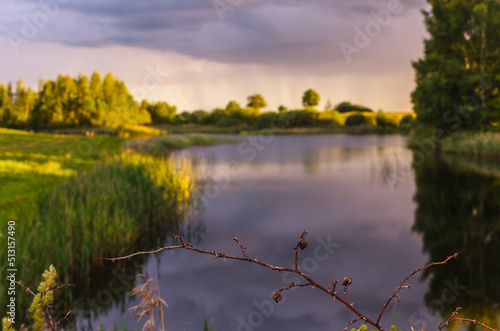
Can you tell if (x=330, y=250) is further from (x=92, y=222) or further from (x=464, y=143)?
(x=464, y=143)

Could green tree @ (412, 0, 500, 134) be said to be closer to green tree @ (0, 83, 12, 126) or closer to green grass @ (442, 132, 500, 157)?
green grass @ (442, 132, 500, 157)

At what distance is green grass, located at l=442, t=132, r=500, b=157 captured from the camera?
31547 mm

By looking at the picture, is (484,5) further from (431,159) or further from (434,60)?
(431,159)

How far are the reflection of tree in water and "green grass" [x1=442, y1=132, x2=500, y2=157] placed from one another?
691cm

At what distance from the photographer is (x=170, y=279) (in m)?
10.6

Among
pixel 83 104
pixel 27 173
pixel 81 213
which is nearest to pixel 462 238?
pixel 81 213

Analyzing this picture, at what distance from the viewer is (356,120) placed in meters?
101

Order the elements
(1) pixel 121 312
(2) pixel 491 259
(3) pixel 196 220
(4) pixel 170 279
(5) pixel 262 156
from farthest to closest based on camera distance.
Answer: (5) pixel 262 156, (3) pixel 196 220, (2) pixel 491 259, (4) pixel 170 279, (1) pixel 121 312

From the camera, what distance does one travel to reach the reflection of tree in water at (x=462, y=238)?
9.01 metres

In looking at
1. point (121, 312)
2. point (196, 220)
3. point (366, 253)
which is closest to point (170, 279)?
point (121, 312)

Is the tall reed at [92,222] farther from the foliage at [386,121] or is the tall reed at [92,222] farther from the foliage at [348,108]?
the foliage at [348,108]

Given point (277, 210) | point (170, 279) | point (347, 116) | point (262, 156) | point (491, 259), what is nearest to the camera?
point (170, 279)

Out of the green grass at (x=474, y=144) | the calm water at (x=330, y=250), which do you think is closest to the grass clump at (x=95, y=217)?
the calm water at (x=330, y=250)

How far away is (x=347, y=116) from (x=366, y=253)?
316ft
